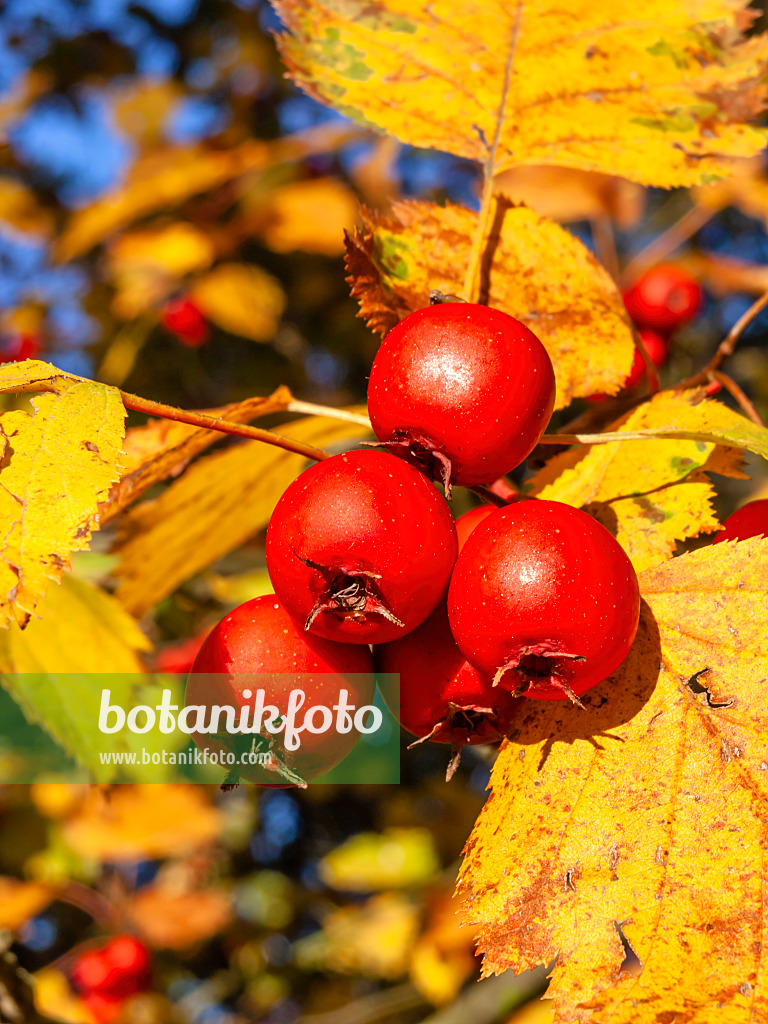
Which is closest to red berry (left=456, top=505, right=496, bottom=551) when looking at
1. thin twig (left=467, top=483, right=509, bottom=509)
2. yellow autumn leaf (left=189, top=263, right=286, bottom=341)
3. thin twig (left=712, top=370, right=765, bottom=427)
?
thin twig (left=467, top=483, right=509, bottom=509)

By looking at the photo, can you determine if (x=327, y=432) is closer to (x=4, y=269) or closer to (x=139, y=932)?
(x=139, y=932)

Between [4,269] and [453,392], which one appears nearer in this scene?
[453,392]

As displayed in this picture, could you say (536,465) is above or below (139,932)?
above

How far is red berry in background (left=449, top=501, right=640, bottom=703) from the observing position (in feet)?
2.51

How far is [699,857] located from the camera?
2.56 feet

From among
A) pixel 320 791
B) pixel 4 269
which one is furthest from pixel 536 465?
pixel 4 269

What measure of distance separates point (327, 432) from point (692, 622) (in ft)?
2.08

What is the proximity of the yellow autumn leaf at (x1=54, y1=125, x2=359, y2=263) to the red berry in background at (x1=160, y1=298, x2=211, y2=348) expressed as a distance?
Answer: 410mm

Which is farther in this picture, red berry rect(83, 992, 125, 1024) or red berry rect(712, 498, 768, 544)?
red berry rect(83, 992, 125, 1024)

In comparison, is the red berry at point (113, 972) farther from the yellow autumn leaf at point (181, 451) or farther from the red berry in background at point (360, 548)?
the red berry in background at point (360, 548)

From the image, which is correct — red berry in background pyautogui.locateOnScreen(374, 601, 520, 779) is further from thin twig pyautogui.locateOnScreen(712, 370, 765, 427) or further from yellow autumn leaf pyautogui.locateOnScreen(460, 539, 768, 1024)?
thin twig pyautogui.locateOnScreen(712, 370, 765, 427)

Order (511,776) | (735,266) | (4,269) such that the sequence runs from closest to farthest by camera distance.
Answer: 1. (511,776)
2. (735,266)
3. (4,269)

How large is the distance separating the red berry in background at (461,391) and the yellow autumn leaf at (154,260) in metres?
3.18

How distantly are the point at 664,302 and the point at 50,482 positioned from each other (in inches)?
103
